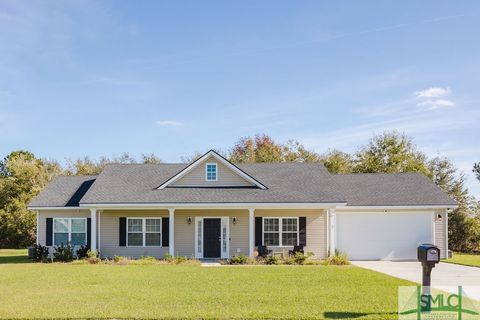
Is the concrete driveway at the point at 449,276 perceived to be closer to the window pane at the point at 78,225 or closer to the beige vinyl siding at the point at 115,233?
the beige vinyl siding at the point at 115,233

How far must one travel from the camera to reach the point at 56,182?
29.0 meters

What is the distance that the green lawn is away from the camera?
10.4 m

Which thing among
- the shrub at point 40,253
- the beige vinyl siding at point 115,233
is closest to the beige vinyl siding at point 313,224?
the beige vinyl siding at point 115,233

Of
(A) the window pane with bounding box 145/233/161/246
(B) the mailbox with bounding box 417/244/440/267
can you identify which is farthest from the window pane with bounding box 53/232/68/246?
(B) the mailbox with bounding box 417/244/440/267

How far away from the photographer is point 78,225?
26.0 m

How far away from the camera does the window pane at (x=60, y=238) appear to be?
25734mm

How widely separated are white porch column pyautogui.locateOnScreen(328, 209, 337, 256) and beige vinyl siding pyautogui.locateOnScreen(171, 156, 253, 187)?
412cm

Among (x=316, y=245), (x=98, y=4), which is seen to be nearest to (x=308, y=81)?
(x=316, y=245)

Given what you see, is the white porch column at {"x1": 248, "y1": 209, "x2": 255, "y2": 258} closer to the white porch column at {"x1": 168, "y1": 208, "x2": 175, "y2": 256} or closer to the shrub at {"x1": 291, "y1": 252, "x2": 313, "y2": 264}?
the shrub at {"x1": 291, "y1": 252, "x2": 313, "y2": 264}

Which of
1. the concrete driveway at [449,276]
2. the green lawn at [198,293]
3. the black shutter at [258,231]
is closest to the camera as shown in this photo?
the green lawn at [198,293]

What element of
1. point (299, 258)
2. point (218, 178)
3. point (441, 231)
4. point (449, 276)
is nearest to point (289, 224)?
point (299, 258)

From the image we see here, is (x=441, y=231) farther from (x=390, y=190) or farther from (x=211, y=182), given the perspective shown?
(x=211, y=182)

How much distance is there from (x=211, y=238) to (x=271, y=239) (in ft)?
9.40

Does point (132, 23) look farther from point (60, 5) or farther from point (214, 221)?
point (214, 221)
